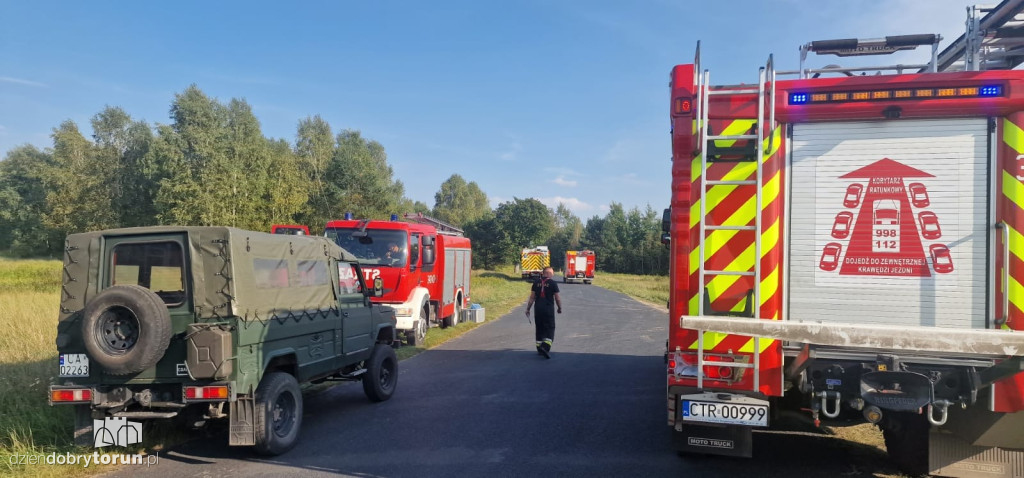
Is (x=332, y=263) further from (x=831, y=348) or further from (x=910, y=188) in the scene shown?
(x=910, y=188)

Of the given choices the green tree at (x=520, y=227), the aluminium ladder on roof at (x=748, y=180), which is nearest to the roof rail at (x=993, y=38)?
the aluminium ladder on roof at (x=748, y=180)

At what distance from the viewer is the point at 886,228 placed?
13.4 feet

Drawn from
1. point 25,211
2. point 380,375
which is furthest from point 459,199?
point 380,375

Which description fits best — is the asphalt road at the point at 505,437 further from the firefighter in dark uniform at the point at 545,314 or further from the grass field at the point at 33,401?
the firefighter in dark uniform at the point at 545,314

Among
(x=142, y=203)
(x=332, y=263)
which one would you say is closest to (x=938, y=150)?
(x=332, y=263)

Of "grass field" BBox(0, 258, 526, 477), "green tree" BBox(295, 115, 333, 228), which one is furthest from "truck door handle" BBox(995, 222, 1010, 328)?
"green tree" BBox(295, 115, 333, 228)

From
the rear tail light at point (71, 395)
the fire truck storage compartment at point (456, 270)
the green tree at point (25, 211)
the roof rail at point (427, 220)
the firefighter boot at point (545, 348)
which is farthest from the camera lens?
the green tree at point (25, 211)

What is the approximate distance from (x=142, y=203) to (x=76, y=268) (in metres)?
46.9

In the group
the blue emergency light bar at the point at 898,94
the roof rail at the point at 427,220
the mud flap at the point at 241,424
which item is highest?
the blue emergency light bar at the point at 898,94

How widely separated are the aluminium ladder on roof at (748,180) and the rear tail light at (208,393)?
381cm

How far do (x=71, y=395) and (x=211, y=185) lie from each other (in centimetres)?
2514

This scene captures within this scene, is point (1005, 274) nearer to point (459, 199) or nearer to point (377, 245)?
point (377, 245)

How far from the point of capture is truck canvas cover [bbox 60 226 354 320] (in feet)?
16.5

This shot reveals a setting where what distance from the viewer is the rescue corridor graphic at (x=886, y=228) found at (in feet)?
13.2
